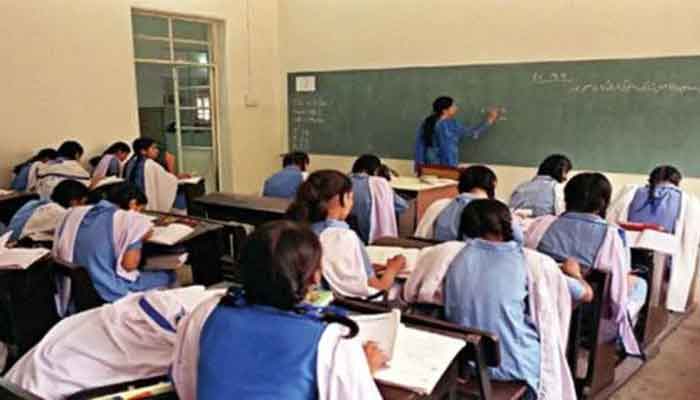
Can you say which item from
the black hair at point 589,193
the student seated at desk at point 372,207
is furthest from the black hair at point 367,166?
the black hair at point 589,193

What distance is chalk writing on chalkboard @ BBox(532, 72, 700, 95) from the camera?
4.82 metres

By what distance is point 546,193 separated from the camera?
157 inches

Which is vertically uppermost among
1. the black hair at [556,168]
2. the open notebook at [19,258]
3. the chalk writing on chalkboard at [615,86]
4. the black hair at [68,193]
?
the chalk writing on chalkboard at [615,86]

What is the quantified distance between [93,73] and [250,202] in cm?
273

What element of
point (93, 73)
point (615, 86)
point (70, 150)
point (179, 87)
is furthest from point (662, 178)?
point (179, 87)

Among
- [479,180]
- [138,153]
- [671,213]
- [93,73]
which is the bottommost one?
[671,213]

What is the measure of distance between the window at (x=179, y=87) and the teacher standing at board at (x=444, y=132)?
2750 millimetres

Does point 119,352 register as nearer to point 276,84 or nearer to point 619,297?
point 619,297

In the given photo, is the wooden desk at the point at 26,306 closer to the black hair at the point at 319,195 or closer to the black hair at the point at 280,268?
the black hair at the point at 319,195

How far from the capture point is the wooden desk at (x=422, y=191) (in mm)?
5055

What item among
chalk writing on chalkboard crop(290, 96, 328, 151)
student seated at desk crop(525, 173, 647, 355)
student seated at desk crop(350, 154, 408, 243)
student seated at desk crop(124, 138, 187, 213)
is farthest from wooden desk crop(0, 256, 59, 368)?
chalk writing on chalkboard crop(290, 96, 328, 151)

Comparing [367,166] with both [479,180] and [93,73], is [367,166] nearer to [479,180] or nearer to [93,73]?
[479,180]

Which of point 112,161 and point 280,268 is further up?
point 280,268

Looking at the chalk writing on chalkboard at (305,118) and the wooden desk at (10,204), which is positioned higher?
the chalk writing on chalkboard at (305,118)
